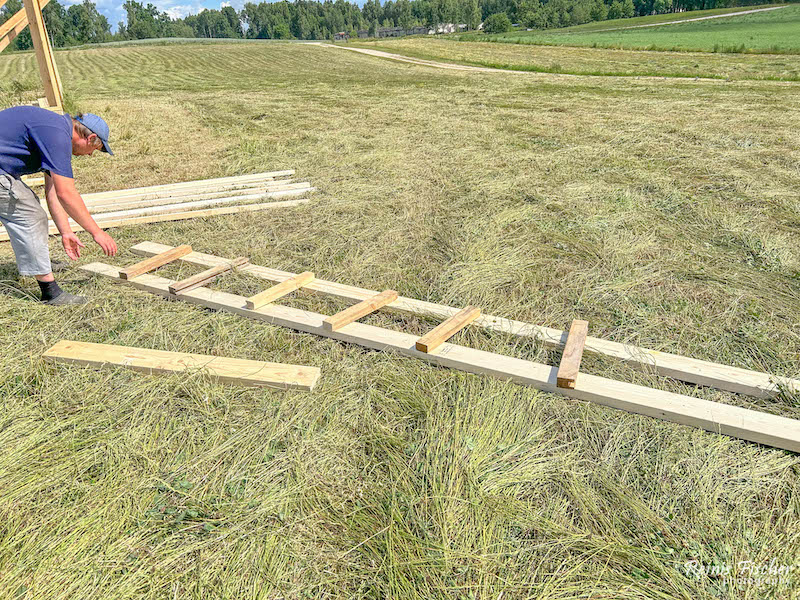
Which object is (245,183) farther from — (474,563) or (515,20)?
(515,20)

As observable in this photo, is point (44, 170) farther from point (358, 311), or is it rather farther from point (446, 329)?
point (446, 329)

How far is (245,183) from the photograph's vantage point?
689 centimetres

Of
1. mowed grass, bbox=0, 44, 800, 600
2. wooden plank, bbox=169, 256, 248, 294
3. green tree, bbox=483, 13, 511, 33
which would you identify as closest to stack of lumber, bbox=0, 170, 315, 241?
mowed grass, bbox=0, 44, 800, 600

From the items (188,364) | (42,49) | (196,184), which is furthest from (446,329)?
(42,49)

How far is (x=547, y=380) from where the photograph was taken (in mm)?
2773

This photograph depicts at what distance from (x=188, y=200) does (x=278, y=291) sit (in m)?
3.11

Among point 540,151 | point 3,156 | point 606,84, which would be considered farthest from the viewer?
point 606,84

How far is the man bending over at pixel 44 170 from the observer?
129 inches

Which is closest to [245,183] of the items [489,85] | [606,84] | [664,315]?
[664,315]

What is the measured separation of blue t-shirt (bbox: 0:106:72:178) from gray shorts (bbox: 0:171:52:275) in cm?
17

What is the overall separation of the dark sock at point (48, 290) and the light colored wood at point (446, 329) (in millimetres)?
2828

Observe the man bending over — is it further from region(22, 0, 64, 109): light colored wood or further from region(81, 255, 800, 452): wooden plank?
region(22, 0, 64, 109): light colored wood

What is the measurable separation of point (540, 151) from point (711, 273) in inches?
189

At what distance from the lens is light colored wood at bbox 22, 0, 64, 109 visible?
22.8ft
